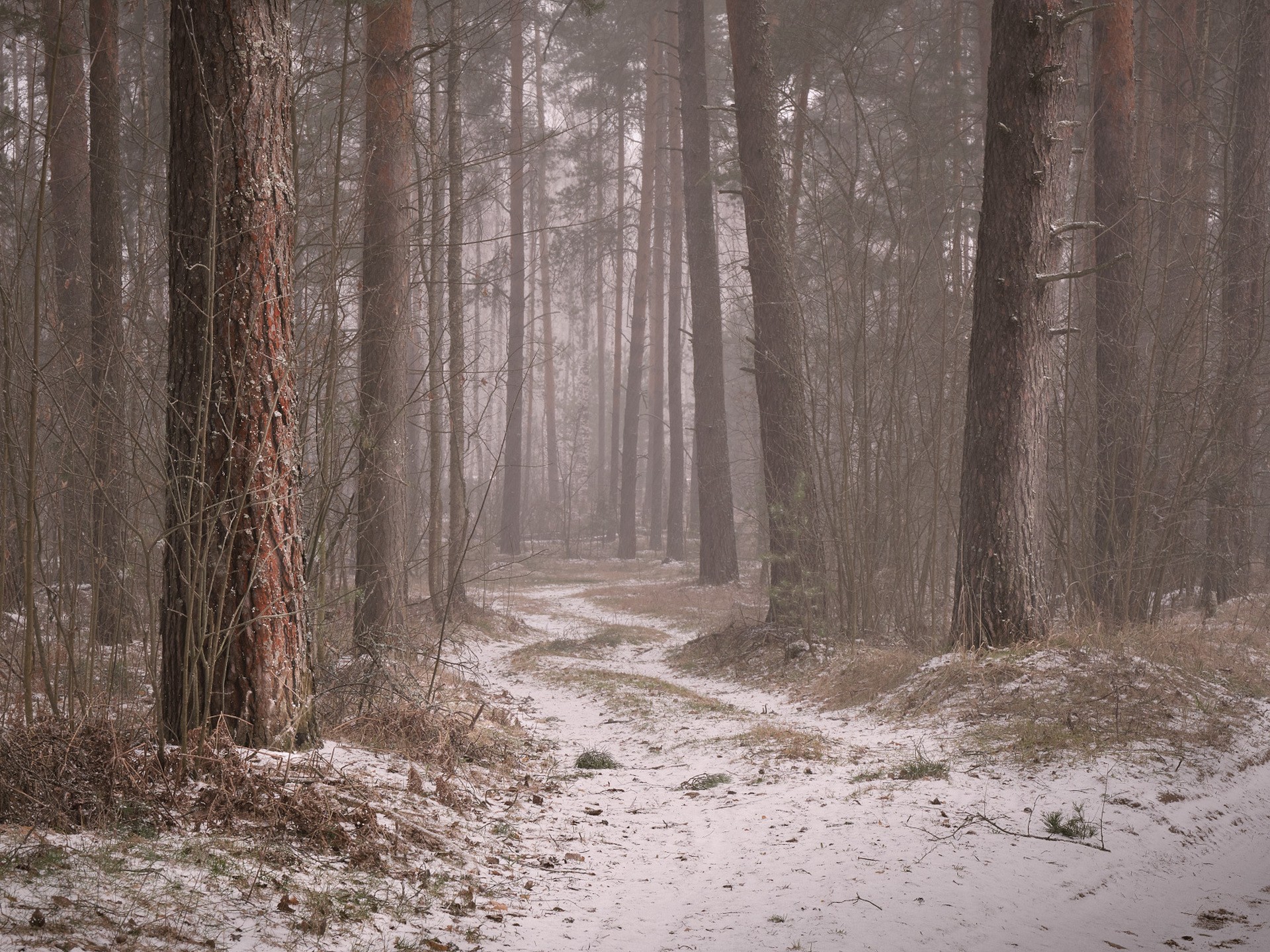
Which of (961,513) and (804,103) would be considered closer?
(961,513)

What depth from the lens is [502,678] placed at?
8.94m

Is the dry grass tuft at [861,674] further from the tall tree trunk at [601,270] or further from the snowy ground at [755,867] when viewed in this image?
the tall tree trunk at [601,270]

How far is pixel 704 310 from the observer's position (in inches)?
592

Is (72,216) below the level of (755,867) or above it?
above

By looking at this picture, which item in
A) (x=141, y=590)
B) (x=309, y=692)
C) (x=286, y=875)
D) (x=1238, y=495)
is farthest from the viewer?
(x=1238, y=495)

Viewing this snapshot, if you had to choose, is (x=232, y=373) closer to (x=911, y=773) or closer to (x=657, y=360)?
(x=911, y=773)

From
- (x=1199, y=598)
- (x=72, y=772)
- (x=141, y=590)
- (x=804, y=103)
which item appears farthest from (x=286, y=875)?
(x=804, y=103)

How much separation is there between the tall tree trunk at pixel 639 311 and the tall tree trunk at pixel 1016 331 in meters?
15.6

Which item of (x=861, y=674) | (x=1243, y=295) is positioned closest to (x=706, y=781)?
(x=861, y=674)

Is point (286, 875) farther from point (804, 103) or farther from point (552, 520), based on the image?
point (552, 520)

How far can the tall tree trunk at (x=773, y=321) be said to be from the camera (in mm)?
9430

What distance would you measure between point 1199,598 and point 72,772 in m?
11.9

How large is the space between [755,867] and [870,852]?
1.70ft

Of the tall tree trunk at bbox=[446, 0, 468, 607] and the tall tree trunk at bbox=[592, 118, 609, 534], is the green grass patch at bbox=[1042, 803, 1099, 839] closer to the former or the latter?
the tall tree trunk at bbox=[446, 0, 468, 607]
